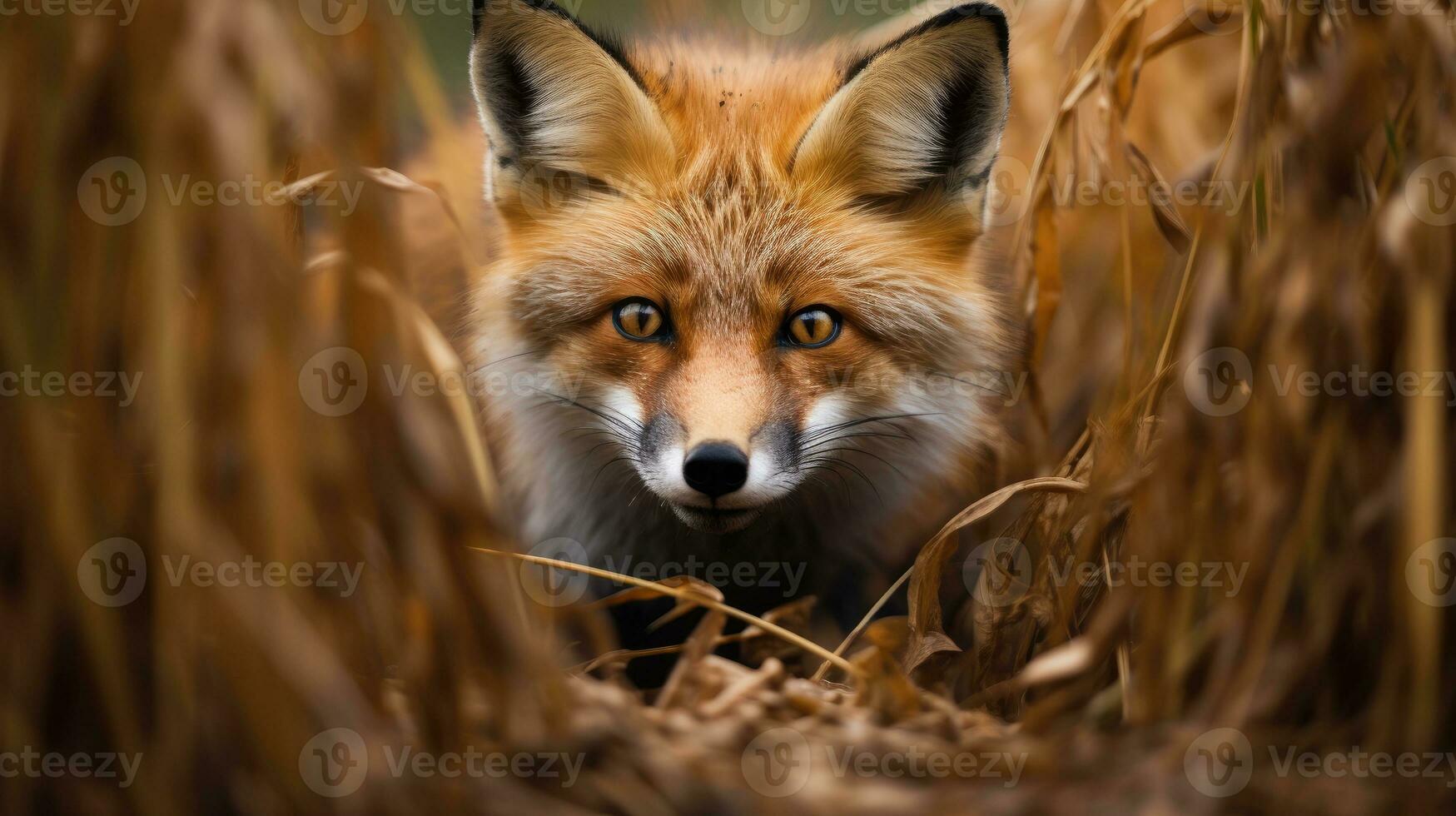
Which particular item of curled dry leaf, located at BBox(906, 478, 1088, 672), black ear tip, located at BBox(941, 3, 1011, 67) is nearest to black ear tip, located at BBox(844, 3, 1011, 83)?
black ear tip, located at BBox(941, 3, 1011, 67)

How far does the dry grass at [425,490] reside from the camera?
3.64 feet

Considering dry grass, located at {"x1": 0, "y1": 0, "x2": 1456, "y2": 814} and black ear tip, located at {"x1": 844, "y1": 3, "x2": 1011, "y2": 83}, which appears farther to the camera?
black ear tip, located at {"x1": 844, "y1": 3, "x2": 1011, "y2": 83}

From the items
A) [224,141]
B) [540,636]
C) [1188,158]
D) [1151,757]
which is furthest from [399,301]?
[1188,158]

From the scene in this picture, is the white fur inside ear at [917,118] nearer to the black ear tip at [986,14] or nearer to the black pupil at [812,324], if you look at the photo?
the black ear tip at [986,14]

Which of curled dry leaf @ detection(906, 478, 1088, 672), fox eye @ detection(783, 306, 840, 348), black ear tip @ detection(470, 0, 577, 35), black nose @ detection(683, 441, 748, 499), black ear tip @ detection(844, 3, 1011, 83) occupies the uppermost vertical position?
black ear tip @ detection(470, 0, 577, 35)

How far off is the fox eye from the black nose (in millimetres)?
450

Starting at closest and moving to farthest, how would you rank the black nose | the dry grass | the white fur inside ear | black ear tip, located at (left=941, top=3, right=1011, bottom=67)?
1. the dry grass
2. the black nose
3. black ear tip, located at (left=941, top=3, right=1011, bottom=67)
4. the white fur inside ear

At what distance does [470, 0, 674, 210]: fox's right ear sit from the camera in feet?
7.32

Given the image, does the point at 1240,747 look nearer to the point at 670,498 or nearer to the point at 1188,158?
the point at 670,498

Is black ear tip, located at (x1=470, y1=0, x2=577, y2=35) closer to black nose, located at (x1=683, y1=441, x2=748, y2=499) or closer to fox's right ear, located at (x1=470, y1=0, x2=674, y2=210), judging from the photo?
fox's right ear, located at (x1=470, y1=0, x2=674, y2=210)

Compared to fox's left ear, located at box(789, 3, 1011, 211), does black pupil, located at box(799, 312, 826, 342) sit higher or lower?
lower

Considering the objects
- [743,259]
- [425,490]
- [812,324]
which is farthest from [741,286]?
[425,490]

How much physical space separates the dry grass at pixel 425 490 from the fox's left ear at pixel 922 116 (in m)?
0.76

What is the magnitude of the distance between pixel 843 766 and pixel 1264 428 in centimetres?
Result: 73
